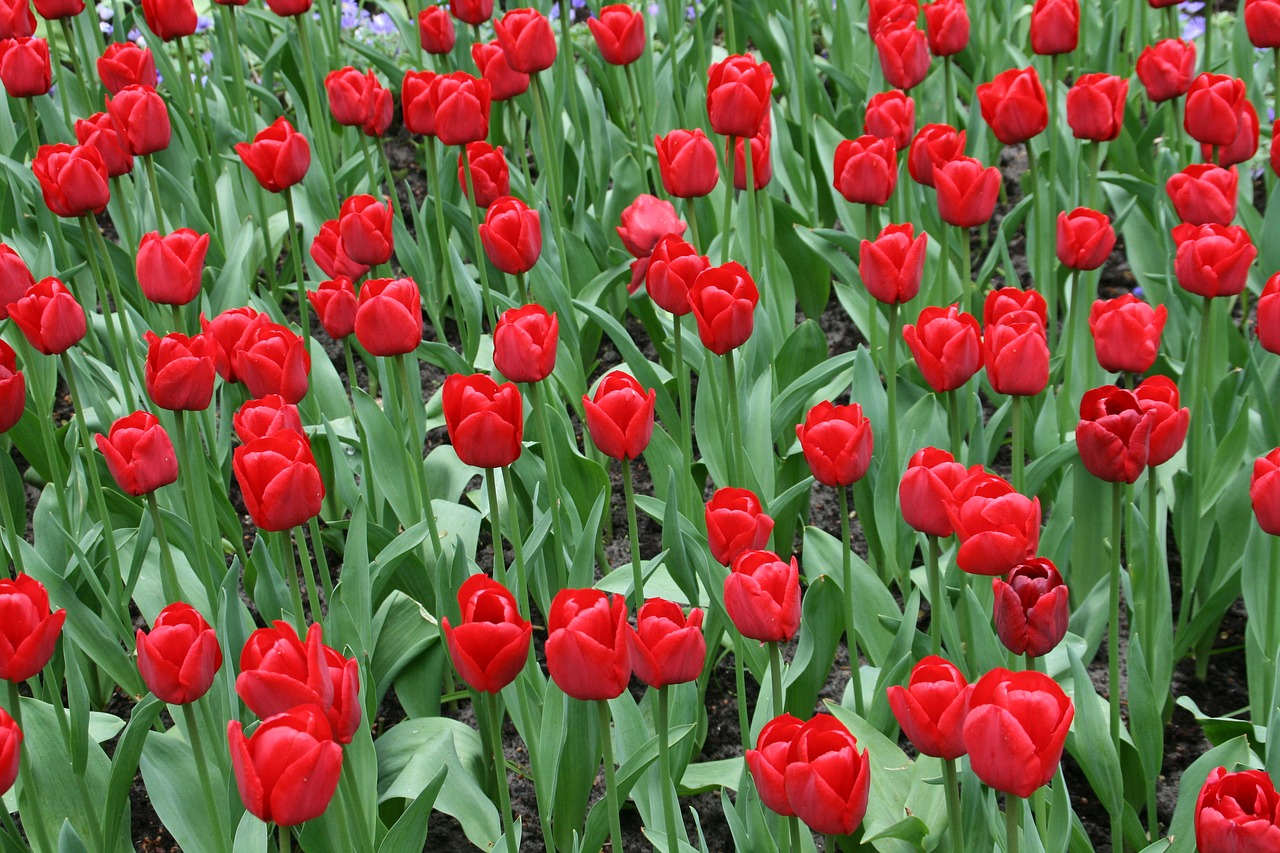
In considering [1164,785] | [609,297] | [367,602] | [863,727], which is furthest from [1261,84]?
[367,602]

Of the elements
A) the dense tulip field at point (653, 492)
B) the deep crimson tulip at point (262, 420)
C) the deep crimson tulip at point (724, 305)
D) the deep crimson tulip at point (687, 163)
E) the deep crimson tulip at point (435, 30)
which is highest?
the deep crimson tulip at point (435, 30)

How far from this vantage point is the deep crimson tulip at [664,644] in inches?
52.0

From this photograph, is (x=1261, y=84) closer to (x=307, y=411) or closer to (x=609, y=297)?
(x=609, y=297)

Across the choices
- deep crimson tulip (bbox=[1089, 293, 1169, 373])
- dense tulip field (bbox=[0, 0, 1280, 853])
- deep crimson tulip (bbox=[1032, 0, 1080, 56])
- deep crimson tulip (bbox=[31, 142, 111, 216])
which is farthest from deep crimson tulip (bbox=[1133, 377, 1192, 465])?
deep crimson tulip (bbox=[31, 142, 111, 216])

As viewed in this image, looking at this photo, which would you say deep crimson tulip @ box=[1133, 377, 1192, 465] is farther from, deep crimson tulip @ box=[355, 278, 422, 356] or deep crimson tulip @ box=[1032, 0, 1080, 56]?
deep crimson tulip @ box=[1032, 0, 1080, 56]

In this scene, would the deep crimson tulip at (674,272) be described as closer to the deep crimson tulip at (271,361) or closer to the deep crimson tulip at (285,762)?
the deep crimson tulip at (271,361)

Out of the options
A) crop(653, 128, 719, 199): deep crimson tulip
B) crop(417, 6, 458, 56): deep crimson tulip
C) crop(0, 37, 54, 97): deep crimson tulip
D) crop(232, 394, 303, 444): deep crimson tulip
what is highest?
crop(0, 37, 54, 97): deep crimson tulip

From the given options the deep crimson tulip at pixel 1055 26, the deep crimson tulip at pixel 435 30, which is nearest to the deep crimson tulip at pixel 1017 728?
the deep crimson tulip at pixel 1055 26

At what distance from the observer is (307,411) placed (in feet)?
8.68

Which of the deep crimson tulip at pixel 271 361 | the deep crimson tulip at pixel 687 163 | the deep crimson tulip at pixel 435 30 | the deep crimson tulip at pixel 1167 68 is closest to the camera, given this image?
the deep crimson tulip at pixel 271 361

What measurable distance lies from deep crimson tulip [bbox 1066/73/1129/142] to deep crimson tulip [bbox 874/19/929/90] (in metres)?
0.44

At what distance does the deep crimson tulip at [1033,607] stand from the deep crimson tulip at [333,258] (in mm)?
1349

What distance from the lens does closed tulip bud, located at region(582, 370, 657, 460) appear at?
1.65 meters

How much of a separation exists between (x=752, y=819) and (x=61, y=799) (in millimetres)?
962
